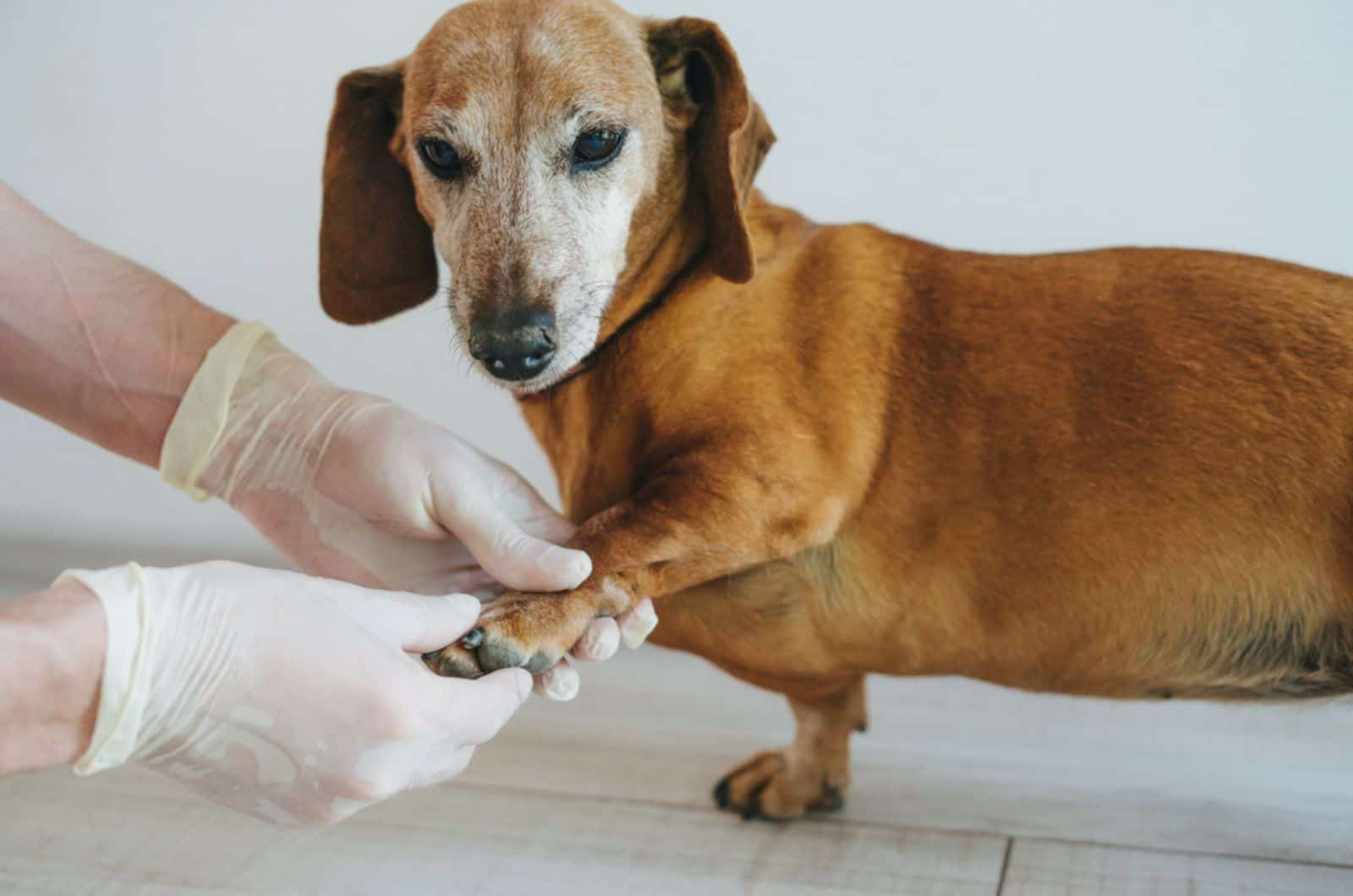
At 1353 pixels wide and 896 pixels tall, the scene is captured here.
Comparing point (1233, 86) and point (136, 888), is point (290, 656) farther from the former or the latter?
point (1233, 86)

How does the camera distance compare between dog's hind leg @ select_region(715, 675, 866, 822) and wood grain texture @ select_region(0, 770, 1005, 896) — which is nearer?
wood grain texture @ select_region(0, 770, 1005, 896)

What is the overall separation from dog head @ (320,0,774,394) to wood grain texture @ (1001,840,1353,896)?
2.54 feet

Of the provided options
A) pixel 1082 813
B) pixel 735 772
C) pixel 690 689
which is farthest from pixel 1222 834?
pixel 690 689

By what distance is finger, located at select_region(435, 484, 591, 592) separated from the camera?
127 cm

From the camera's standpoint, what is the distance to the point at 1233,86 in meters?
1.92

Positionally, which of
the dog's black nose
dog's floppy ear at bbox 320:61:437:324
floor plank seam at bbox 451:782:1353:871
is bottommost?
floor plank seam at bbox 451:782:1353:871

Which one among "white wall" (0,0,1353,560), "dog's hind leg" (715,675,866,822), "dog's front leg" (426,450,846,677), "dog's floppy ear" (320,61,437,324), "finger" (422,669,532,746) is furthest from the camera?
"white wall" (0,0,1353,560)

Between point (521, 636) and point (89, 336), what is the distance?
70cm

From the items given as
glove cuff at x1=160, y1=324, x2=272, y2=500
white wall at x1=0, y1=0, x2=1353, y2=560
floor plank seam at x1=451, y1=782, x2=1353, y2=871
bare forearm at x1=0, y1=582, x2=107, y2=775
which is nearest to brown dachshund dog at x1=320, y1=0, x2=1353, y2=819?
glove cuff at x1=160, y1=324, x2=272, y2=500

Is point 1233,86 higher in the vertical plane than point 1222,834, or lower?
higher

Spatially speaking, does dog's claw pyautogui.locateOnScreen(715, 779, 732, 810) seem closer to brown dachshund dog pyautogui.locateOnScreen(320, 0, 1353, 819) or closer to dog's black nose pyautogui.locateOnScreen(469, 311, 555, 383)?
brown dachshund dog pyautogui.locateOnScreen(320, 0, 1353, 819)

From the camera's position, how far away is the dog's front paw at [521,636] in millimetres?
1240

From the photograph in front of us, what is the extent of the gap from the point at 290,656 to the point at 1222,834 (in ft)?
3.89

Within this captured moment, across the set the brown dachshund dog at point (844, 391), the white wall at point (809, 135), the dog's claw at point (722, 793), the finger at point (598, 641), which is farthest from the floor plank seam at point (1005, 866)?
the white wall at point (809, 135)
